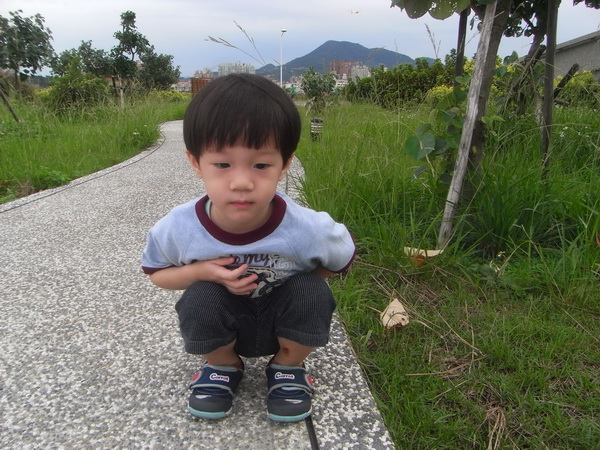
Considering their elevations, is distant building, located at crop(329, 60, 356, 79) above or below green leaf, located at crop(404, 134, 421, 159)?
above

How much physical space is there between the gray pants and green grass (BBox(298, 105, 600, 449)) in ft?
1.07

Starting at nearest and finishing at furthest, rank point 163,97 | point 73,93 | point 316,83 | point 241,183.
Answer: point 241,183 → point 73,93 → point 316,83 → point 163,97

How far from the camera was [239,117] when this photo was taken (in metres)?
1.03

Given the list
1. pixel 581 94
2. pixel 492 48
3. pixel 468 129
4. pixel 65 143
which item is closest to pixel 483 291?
pixel 468 129

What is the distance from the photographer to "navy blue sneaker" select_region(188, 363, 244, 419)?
1.17 meters

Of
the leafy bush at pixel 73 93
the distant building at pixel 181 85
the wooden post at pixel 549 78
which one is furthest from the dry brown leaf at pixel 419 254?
the distant building at pixel 181 85

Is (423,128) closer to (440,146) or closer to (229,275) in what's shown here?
(440,146)

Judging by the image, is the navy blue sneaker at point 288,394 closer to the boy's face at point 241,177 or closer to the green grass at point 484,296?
the green grass at point 484,296

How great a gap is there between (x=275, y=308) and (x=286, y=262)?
0.42 feet

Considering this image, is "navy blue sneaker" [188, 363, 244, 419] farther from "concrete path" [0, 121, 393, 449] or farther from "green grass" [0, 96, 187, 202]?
"green grass" [0, 96, 187, 202]

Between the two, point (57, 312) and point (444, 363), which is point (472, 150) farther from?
point (57, 312)

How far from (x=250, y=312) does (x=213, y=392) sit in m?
0.22

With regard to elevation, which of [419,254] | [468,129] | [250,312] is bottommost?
[419,254]

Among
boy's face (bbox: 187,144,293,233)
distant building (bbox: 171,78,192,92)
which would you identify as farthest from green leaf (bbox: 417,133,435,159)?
distant building (bbox: 171,78,192,92)
